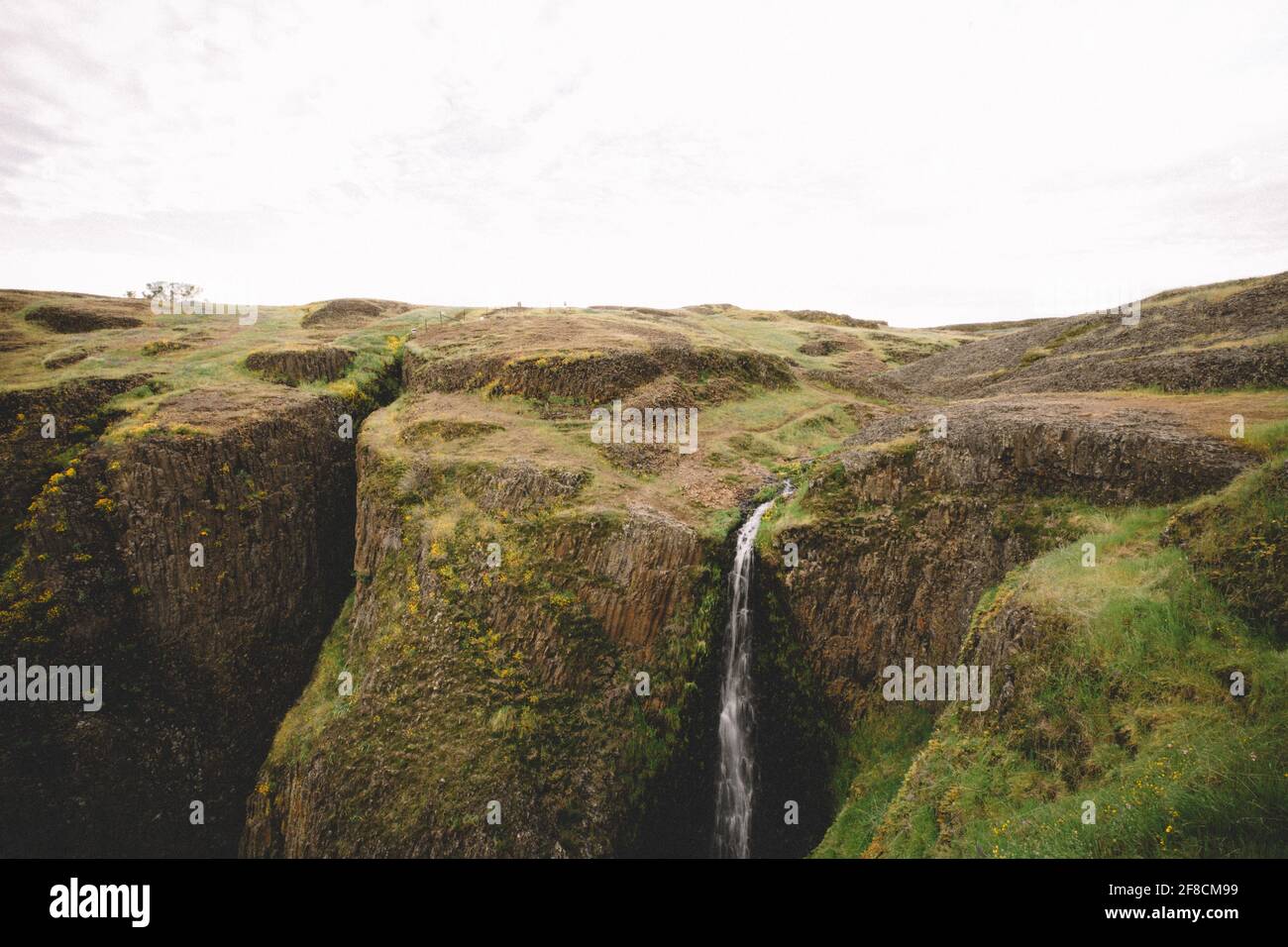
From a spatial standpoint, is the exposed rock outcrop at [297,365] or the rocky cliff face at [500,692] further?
the exposed rock outcrop at [297,365]

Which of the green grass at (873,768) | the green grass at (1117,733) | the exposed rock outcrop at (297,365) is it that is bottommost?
the green grass at (873,768)

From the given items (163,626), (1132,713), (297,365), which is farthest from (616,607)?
(297,365)

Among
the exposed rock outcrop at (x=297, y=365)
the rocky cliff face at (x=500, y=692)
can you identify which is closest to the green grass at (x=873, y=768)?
the rocky cliff face at (x=500, y=692)

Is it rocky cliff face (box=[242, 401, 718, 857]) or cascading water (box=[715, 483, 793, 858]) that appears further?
cascading water (box=[715, 483, 793, 858])

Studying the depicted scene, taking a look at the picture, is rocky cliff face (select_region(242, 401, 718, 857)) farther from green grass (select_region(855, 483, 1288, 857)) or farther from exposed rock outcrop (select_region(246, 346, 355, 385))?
exposed rock outcrop (select_region(246, 346, 355, 385))

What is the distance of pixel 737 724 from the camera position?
65.0ft

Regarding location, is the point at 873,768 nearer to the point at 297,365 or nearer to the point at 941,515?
the point at 941,515

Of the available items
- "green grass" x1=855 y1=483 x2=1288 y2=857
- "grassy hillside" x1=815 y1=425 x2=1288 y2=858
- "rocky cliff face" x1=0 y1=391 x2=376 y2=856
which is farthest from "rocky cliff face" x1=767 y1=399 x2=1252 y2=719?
"rocky cliff face" x1=0 y1=391 x2=376 y2=856

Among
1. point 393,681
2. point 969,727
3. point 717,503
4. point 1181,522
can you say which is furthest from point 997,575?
point 393,681

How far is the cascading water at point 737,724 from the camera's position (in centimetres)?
1902

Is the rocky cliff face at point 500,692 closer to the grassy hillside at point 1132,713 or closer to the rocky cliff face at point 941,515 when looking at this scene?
the rocky cliff face at point 941,515

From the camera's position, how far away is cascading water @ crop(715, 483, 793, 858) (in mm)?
19016

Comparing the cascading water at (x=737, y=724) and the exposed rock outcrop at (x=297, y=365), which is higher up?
the exposed rock outcrop at (x=297, y=365)

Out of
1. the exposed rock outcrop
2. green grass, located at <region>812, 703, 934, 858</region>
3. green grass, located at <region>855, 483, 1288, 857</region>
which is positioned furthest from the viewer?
the exposed rock outcrop
